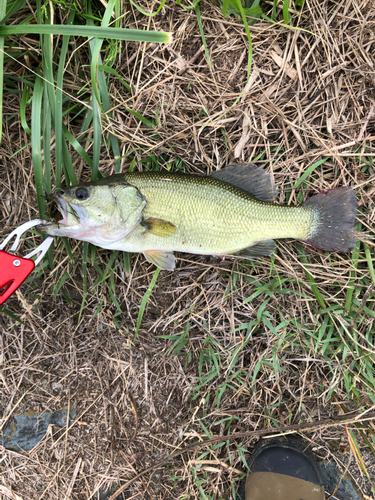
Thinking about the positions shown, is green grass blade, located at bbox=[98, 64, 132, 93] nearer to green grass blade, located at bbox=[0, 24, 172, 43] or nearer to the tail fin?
green grass blade, located at bbox=[0, 24, 172, 43]

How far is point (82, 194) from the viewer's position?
7.62ft

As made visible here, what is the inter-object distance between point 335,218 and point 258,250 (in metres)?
0.70

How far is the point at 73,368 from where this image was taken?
2.95m

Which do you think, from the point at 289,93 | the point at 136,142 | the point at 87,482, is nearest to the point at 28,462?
the point at 87,482

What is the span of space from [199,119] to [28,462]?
12.1ft

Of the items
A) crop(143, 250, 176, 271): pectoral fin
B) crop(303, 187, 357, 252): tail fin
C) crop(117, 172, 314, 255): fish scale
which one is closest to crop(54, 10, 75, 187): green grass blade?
crop(117, 172, 314, 255): fish scale

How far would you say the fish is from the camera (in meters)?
2.35

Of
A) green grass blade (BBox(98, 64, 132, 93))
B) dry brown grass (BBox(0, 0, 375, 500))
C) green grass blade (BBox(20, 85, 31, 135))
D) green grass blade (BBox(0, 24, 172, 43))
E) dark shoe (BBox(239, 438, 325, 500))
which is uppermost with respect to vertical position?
green grass blade (BBox(0, 24, 172, 43))

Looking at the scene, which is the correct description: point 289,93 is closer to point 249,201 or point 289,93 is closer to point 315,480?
point 249,201

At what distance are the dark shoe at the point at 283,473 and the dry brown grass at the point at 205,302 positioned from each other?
0.56 ft

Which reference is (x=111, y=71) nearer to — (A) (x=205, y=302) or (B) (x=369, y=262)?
(A) (x=205, y=302)

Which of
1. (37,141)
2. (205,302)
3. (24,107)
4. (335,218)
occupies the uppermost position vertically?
(24,107)

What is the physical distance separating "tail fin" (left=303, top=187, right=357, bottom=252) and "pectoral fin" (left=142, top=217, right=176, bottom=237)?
45.4 inches

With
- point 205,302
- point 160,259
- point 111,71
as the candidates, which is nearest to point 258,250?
point 205,302
